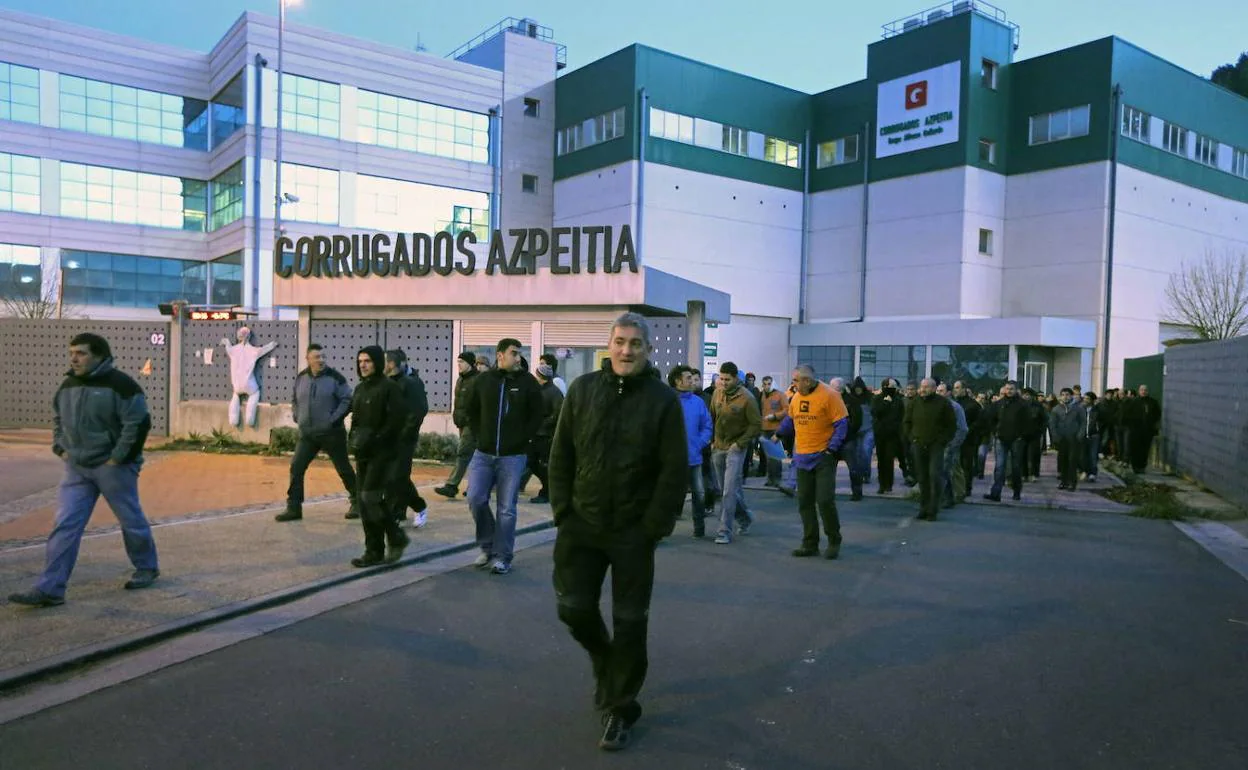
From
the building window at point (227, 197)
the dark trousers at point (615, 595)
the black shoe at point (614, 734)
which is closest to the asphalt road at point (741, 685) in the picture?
the black shoe at point (614, 734)

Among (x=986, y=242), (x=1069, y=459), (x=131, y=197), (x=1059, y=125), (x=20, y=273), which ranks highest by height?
(x=1059, y=125)

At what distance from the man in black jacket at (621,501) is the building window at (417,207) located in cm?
3524

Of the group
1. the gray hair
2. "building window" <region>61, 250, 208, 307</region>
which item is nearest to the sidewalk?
the gray hair

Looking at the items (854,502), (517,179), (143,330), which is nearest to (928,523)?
(854,502)

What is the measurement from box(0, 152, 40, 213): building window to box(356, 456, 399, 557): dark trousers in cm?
3655

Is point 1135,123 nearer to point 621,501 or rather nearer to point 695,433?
point 695,433

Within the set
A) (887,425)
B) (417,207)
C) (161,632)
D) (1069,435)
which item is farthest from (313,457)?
(417,207)

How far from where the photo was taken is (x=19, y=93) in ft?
117

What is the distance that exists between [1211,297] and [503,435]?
3648 centimetres

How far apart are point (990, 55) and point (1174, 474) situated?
2447 cm

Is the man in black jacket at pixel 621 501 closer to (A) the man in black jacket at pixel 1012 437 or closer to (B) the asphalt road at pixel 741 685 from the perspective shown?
(B) the asphalt road at pixel 741 685

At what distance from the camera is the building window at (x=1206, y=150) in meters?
39.3

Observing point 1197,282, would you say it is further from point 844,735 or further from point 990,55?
point 844,735

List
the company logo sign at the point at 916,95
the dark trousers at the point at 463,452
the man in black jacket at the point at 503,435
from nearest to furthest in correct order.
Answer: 1. the man in black jacket at the point at 503,435
2. the dark trousers at the point at 463,452
3. the company logo sign at the point at 916,95
